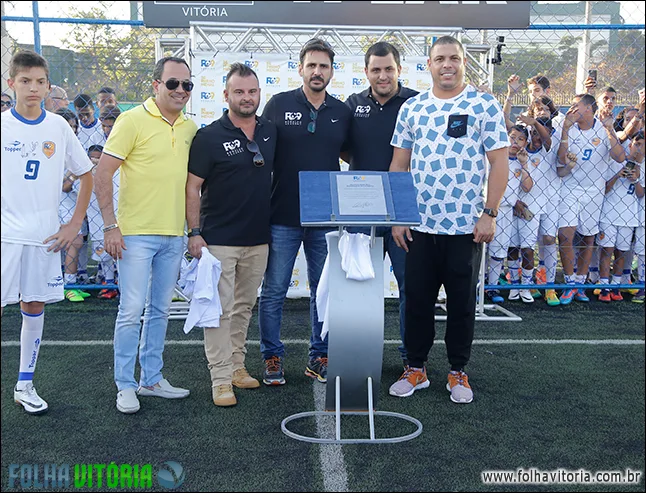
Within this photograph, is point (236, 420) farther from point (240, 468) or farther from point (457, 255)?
point (457, 255)

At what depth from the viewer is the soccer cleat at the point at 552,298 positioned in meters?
6.97

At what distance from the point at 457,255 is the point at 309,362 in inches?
53.0

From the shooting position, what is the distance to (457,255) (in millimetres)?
4164

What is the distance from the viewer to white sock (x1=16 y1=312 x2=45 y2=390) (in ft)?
13.0

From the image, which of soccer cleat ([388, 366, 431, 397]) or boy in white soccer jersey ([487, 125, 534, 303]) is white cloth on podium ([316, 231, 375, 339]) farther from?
boy in white soccer jersey ([487, 125, 534, 303])

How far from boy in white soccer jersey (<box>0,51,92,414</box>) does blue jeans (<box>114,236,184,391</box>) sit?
0.37 meters

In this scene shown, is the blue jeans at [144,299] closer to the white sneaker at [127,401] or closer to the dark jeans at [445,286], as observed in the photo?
the white sneaker at [127,401]

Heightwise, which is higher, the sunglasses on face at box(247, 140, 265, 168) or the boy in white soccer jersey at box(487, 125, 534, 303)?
the sunglasses on face at box(247, 140, 265, 168)

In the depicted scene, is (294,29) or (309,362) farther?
(294,29)

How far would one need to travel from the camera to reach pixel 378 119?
4504mm

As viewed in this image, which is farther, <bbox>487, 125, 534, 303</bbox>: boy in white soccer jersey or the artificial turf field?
<bbox>487, 125, 534, 303</bbox>: boy in white soccer jersey

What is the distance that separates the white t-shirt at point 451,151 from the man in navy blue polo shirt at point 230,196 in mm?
944

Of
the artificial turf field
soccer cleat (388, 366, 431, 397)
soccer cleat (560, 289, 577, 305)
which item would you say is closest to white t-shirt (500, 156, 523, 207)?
soccer cleat (560, 289, 577, 305)

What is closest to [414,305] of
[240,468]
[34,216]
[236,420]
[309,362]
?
[309,362]
